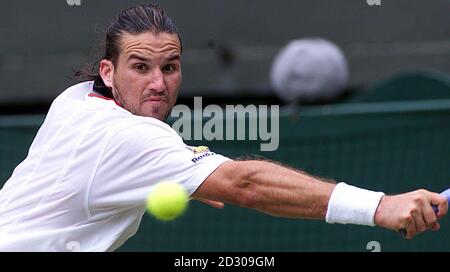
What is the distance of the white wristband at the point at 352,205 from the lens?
3.73 metres

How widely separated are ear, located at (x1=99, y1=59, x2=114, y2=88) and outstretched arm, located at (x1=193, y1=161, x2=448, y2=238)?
0.91m

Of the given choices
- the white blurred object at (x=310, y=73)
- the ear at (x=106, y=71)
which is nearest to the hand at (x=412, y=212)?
the ear at (x=106, y=71)

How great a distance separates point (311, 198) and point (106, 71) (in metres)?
1.32

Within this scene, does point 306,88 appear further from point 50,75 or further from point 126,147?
point 126,147

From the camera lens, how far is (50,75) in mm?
9695

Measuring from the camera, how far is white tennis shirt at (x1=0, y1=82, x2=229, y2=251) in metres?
4.04

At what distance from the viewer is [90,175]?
416cm

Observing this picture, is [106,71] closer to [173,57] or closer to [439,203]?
[173,57]

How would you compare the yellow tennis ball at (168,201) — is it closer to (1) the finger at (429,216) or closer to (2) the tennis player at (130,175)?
(2) the tennis player at (130,175)

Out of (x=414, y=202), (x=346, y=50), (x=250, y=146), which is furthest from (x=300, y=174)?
(x=346, y=50)

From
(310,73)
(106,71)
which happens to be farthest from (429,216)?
(310,73)

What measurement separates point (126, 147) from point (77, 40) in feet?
18.2

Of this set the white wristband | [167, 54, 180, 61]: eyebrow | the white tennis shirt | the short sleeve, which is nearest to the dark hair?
[167, 54, 180, 61]: eyebrow

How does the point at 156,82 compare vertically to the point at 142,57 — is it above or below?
below
